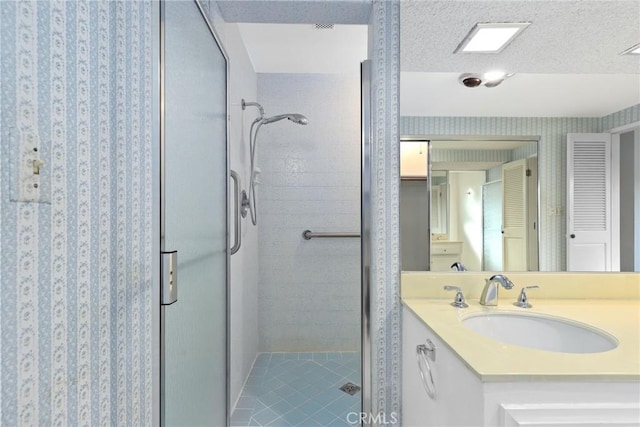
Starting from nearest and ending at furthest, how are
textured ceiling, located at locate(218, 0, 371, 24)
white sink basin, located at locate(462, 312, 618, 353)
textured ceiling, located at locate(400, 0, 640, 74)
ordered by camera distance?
white sink basin, located at locate(462, 312, 618, 353), textured ceiling, located at locate(400, 0, 640, 74), textured ceiling, located at locate(218, 0, 371, 24)

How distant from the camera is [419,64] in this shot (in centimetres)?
138

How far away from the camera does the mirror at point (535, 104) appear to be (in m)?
1.32

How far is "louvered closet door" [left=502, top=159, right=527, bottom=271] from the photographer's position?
1365mm

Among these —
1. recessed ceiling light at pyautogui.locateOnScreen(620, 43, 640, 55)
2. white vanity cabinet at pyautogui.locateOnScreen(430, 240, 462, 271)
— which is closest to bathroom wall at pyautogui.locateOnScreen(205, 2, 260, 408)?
white vanity cabinet at pyautogui.locateOnScreen(430, 240, 462, 271)

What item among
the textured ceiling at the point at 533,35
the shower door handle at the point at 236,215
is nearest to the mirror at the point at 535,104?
the textured ceiling at the point at 533,35

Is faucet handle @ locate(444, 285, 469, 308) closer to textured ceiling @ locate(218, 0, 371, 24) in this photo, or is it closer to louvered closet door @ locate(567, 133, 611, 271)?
louvered closet door @ locate(567, 133, 611, 271)

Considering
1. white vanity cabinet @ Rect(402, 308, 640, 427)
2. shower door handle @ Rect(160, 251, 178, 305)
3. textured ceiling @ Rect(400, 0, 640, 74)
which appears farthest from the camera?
textured ceiling @ Rect(400, 0, 640, 74)

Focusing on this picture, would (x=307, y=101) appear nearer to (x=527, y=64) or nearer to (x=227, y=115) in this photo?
(x=227, y=115)

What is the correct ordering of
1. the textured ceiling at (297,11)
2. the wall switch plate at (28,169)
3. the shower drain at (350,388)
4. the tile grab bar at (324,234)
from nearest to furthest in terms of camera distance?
the wall switch plate at (28,169) < the textured ceiling at (297,11) < the shower drain at (350,388) < the tile grab bar at (324,234)

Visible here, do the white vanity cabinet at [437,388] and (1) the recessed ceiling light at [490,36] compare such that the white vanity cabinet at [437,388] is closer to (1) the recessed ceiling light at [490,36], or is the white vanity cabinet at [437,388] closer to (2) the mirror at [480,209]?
(2) the mirror at [480,209]

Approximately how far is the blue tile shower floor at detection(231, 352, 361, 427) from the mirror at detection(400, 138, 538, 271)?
101 cm

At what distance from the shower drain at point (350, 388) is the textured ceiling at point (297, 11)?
78.1 inches

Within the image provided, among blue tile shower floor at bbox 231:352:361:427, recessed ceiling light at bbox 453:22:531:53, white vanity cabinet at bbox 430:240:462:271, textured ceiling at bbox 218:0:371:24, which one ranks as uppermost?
textured ceiling at bbox 218:0:371:24

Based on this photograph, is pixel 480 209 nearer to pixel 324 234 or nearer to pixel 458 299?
pixel 458 299
